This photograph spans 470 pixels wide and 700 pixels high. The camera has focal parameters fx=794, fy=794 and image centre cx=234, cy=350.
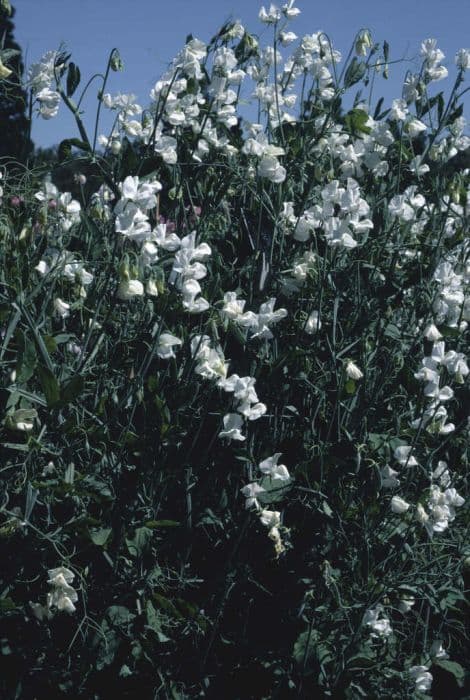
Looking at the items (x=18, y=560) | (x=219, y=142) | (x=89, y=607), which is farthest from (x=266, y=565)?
(x=219, y=142)

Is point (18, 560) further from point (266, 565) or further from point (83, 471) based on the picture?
point (266, 565)

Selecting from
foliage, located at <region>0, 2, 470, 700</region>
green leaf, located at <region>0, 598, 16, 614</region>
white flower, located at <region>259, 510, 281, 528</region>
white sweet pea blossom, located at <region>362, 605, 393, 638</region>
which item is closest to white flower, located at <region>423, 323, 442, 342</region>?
foliage, located at <region>0, 2, 470, 700</region>

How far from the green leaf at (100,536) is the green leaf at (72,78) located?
1.05 m

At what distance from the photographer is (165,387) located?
80.6 inches

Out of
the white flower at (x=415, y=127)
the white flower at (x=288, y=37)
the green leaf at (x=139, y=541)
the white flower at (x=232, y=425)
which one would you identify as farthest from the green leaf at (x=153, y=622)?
the white flower at (x=288, y=37)

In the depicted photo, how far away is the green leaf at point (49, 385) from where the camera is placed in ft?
5.29

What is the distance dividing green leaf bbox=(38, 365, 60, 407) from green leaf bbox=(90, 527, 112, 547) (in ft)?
1.09

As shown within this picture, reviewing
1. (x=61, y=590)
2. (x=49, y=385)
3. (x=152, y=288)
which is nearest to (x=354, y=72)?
(x=152, y=288)

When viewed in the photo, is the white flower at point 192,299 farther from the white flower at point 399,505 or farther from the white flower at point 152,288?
the white flower at point 399,505

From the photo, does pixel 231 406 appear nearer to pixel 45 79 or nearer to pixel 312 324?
pixel 312 324

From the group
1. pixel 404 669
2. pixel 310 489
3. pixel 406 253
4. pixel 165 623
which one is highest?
pixel 406 253

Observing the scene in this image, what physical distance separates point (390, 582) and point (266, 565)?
33 cm

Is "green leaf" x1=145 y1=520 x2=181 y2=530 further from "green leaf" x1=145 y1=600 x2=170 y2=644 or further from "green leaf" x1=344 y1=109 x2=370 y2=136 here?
"green leaf" x1=344 y1=109 x2=370 y2=136

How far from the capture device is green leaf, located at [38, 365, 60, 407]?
1.61 meters
